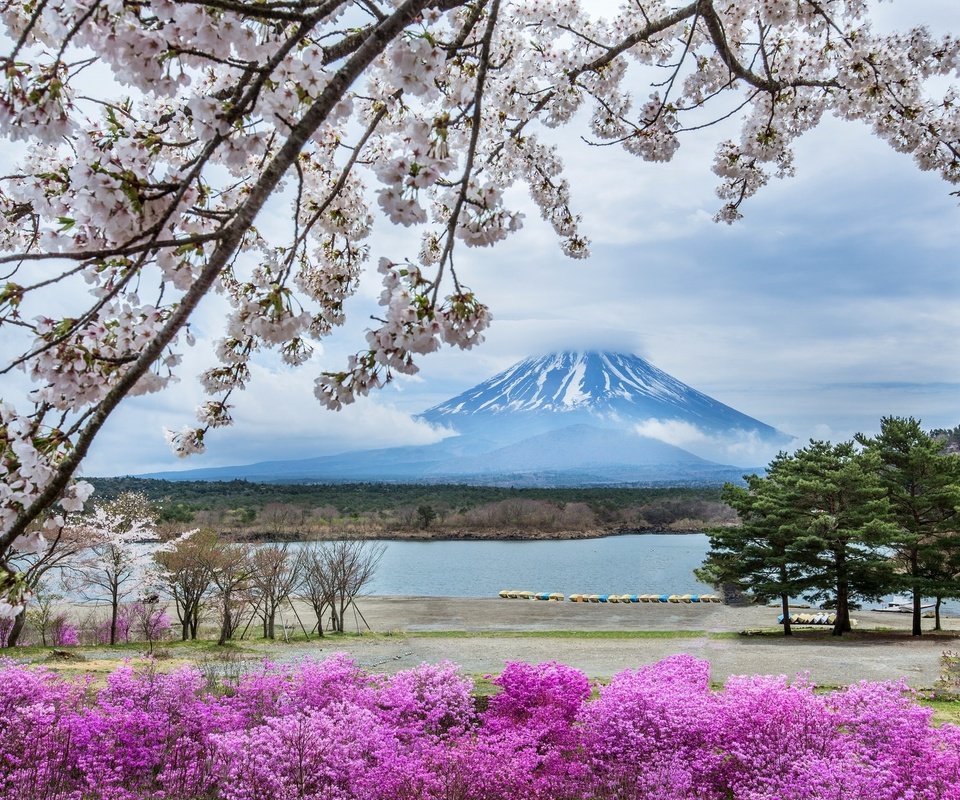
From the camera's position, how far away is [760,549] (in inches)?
679

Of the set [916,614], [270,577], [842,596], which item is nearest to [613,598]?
[842,596]

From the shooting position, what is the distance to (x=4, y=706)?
5875 mm

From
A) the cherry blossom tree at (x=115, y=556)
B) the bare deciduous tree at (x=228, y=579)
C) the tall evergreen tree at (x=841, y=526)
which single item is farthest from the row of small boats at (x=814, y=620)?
the cherry blossom tree at (x=115, y=556)

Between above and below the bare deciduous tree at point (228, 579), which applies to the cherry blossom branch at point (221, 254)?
above

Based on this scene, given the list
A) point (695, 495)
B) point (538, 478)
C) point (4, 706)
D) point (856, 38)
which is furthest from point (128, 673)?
point (538, 478)

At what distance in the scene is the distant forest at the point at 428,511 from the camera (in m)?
56.3

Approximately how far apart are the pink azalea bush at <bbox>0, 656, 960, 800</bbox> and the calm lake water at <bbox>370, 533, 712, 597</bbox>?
24176 millimetres

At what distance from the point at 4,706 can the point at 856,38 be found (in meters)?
8.28

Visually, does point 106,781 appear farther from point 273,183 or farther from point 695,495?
point 695,495

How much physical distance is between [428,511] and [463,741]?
185ft

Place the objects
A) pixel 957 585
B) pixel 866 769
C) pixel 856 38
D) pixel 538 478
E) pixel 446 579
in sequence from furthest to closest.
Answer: pixel 538 478 < pixel 446 579 < pixel 957 585 < pixel 866 769 < pixel 856 38

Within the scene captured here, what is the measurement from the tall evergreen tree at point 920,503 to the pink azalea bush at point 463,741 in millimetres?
12928

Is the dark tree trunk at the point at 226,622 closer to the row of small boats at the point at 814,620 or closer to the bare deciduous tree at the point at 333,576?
the bare deciduous tree at the point at 333,576

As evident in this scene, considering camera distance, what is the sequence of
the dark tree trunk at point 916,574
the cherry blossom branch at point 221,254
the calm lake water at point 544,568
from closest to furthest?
the cherry blossom branch at point 221,254 → the dark tree trunk at point 916,574 → the calm lake water at point 544,568
